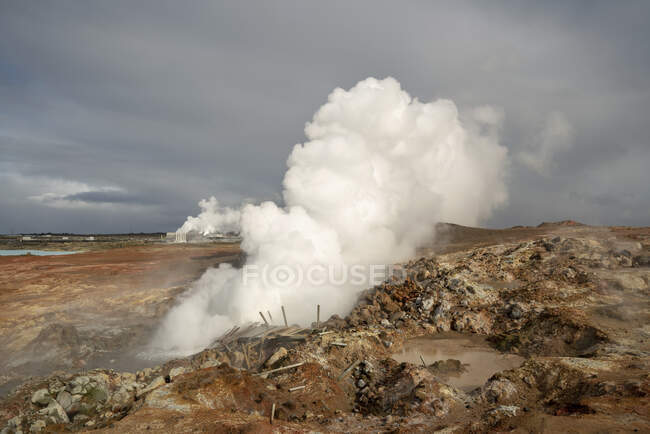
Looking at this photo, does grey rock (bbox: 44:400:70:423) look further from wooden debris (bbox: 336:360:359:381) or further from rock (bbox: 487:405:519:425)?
rock (bbox: 487:405:519:425)

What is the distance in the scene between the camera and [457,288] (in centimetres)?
1561

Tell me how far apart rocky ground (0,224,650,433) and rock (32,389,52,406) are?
0.03m

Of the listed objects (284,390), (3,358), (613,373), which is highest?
(613,373)

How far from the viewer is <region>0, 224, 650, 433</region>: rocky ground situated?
21.0ft

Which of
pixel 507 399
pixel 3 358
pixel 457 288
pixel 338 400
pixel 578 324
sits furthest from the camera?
pixel 457 288

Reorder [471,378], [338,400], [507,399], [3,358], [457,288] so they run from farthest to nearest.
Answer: [457,288]
[3,358]
[471,378]
[338,400]
[507,399]

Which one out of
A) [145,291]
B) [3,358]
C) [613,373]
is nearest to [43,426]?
[3,358]

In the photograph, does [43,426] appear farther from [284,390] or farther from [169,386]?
[284,390]

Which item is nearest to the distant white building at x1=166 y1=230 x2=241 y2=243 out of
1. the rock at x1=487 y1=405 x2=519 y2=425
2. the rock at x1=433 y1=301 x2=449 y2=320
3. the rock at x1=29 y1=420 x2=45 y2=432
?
the rock at x1=433 y1=301 x2=449 y2=320

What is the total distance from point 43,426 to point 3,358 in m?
8.60

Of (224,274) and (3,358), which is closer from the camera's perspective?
(3,358)

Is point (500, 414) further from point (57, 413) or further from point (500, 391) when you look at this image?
point (57, 413)

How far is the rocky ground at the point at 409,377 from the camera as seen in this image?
21.0 feet

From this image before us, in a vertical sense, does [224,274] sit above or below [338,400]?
above
